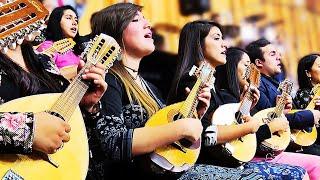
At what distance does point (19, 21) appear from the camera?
1561mm

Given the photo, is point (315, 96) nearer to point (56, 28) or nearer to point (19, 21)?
point (56, 28)

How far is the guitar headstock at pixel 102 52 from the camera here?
63.6 inches

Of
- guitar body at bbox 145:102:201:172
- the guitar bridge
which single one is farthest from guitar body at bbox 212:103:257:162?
the guitar bridge

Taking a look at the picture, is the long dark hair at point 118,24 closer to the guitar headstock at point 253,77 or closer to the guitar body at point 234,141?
the guitar body at point 234,141

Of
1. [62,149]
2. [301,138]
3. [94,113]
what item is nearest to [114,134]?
[94,113]

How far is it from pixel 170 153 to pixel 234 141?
575 mm

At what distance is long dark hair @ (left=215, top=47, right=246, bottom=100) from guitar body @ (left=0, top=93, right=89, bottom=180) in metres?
1.39

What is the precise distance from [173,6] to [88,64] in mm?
2870

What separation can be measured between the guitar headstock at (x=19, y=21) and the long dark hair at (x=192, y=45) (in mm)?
883

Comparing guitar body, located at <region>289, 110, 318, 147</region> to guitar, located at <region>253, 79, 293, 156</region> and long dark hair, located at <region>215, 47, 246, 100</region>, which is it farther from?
long dark hair, located at <region>215, 47, 246, 100</region>

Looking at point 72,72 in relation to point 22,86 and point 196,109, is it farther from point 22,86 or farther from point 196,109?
point 22,86

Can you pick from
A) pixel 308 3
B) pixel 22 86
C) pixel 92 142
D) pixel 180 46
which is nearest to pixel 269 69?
pixel 180 46

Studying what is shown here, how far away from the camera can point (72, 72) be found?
7.89 feet

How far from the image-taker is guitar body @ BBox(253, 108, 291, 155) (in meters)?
2.69
